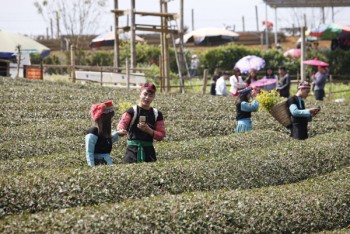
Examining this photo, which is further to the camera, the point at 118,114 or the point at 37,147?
the point at 118,114

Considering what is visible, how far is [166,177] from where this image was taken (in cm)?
1066

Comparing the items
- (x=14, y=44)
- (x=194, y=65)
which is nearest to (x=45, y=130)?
(x=14, y=44)

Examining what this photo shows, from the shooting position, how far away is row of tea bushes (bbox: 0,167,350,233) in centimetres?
830

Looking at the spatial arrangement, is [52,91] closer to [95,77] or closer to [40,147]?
[95,77]

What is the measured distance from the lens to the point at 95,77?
31.0m

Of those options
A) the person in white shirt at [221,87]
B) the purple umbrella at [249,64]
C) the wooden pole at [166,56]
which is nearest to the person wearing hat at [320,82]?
the person in white shirt at [221,87]

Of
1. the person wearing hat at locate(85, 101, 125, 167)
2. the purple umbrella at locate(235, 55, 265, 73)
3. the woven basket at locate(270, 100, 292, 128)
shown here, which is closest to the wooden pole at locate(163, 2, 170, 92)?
the purple umbrella at locate(235, 55, 265, 73)

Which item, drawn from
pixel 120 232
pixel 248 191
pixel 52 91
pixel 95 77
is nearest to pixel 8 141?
pixel 248 191

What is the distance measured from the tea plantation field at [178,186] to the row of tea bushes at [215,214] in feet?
0.04

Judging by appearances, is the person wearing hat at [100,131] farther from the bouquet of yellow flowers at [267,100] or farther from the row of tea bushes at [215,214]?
the bouquet of yellow flowers at [267,100]

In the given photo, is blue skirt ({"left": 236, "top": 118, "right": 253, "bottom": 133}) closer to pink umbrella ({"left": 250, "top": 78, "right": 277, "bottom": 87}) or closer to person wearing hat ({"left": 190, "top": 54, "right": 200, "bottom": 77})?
pink umbrella ({"left": 250, "top": 78, "right": 277, "bottom": 87})

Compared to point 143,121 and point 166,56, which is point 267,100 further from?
point 166,56

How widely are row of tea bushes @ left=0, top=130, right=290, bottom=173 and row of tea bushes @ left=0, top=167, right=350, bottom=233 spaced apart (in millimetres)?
2660

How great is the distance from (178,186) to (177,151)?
315 centimetres
